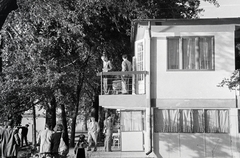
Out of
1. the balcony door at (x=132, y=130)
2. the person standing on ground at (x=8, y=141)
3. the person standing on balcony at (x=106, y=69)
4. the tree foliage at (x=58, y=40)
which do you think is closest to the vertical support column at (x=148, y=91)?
the person standing on balcony at (x=106, y=69)

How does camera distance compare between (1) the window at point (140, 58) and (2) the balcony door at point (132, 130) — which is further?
(2) the balcony door at point (132, 130)

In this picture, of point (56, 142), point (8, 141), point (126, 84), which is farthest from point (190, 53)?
point (8, 141)

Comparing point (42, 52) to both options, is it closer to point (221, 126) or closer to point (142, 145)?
point (142, 145)

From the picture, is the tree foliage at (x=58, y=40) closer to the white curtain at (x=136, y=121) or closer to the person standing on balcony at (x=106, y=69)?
the person standing on balcony at (x=106, y=69)

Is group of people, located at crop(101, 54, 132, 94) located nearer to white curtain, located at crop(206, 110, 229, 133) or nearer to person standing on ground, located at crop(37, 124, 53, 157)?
white curtain, located at crop(206, 110, 229, 133)

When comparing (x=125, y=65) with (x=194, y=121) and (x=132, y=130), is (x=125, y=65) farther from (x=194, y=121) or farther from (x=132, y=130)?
(x=194, y=121)

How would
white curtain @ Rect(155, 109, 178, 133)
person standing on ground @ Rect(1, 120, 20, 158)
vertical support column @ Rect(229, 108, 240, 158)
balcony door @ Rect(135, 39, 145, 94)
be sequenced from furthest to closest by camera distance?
balcony door @ Rect(135, 39, 145, 94), white curtain @ Rect(155, 109, 178, 133), vertical support column @ Rect(229, 108, 240, 158), person standing on ground @ Rect(1, 120, 20, 158)

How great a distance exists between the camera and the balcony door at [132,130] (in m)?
22.6

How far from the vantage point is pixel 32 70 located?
94.4 feet

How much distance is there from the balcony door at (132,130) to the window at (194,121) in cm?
281

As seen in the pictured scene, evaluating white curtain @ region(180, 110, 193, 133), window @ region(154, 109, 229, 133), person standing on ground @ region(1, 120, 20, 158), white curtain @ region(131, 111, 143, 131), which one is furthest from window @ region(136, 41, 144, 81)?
person standing on ground @ region(1, 120, 20, 158)

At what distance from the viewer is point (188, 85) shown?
19984 millimetres

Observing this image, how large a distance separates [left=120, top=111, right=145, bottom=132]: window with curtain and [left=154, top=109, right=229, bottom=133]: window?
287 cm

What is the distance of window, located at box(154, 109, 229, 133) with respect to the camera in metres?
19.8
